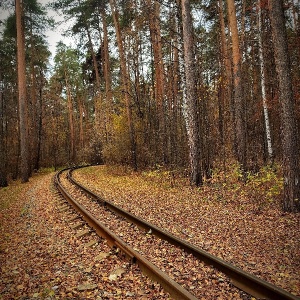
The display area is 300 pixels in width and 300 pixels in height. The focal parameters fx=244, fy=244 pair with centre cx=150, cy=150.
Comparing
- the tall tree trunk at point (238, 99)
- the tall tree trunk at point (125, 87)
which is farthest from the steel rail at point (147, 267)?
the tall tree trunk at point (125, 87)

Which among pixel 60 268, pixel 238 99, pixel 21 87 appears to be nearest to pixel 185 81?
pixel 238 99

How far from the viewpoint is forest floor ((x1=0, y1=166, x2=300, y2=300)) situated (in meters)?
3.74

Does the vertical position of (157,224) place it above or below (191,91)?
below

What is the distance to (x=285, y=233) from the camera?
17.2ft

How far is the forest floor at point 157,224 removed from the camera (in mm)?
3742

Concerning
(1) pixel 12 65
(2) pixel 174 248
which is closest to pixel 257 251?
(2) pixel 174 248

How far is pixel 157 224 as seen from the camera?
247 inches

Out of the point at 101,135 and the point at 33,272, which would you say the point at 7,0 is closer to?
the point at 101,135

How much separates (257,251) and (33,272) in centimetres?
410

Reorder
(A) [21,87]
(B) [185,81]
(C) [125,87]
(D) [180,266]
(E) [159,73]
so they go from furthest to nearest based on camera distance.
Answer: (A) [21,87], (C) [125,87], (E) [159,73], (B) [185,81], (D) [180,266]

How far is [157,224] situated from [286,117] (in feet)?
14.2

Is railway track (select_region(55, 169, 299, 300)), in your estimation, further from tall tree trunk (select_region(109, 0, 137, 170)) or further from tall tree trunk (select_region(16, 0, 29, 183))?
tall tree trunk (select_region(16, 0, 29, 183))

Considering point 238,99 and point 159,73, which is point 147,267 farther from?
point 159,73

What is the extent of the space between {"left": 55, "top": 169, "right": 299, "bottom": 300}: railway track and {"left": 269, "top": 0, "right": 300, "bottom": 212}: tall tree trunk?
134 inches
